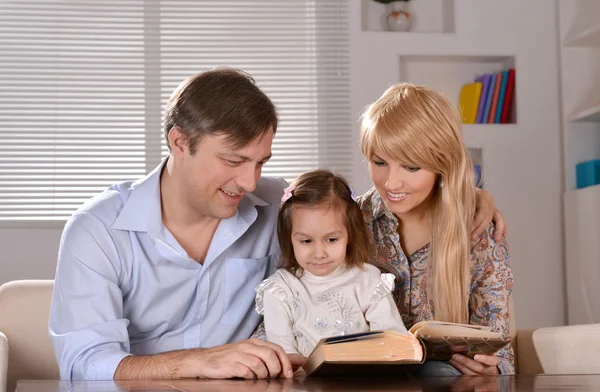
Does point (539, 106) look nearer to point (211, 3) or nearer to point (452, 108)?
point (211, 3)

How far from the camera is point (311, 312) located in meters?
2.07

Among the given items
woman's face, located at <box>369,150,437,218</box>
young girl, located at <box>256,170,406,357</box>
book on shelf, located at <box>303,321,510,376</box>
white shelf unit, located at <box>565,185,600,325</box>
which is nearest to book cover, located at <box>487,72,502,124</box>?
white shelf unit, located at <box>565,185,600,325</box>

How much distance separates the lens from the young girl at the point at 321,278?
2.05 metres

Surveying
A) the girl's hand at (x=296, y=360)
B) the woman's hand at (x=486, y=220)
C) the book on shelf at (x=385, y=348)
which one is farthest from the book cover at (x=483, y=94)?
the book on shelf at (x=385, y=348)

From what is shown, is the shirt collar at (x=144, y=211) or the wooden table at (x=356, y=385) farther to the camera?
the shirt collar at (x=144, y=211)

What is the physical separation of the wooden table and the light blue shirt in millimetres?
428

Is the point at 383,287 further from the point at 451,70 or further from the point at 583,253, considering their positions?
the point at 451,70

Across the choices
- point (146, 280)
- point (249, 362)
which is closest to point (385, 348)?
point (249, 362)

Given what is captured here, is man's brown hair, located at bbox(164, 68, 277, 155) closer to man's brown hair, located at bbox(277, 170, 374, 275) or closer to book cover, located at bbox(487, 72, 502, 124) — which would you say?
man's brown hair, located at bbox(277, 170, 374, 275)

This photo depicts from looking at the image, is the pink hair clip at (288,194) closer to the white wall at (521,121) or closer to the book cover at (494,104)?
the white wall at (521,121)

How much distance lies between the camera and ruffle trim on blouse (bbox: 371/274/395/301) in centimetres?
209

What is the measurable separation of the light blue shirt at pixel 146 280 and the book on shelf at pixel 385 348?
1.93 ft

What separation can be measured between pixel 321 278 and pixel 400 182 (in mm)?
333

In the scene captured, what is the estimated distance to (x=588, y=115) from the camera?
4.27m
